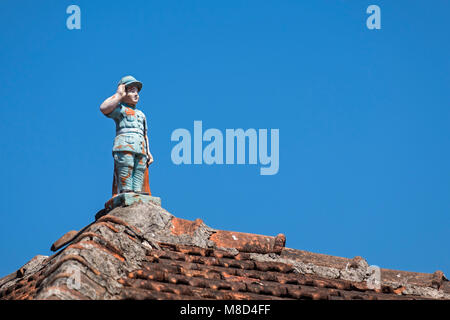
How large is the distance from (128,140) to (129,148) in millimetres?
105

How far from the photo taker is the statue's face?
863 cm

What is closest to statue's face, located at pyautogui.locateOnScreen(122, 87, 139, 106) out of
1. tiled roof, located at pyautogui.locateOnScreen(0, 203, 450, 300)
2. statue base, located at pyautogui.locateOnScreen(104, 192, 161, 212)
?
statue base, located at pyautogui.locateOnScreen(104, 192, 161, 212)

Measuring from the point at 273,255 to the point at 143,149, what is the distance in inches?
88.8

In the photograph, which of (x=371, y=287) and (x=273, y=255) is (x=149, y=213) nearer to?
(x=273, y=255)

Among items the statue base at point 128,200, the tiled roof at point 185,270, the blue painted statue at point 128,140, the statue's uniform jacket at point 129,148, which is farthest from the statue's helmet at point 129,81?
the tiled roof at point 185,270

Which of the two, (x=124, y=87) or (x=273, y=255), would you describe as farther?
(x=124, y=87)

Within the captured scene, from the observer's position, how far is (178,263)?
6.84 metres

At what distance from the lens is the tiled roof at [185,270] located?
5.73 m

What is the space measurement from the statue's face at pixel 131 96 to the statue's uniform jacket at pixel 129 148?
6 cm

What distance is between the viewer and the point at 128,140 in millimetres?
8438

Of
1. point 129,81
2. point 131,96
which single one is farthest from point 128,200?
point 129,81

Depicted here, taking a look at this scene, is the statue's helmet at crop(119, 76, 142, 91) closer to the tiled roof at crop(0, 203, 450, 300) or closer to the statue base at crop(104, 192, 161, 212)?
the statue base at crop(104, 192, 161, 212)
